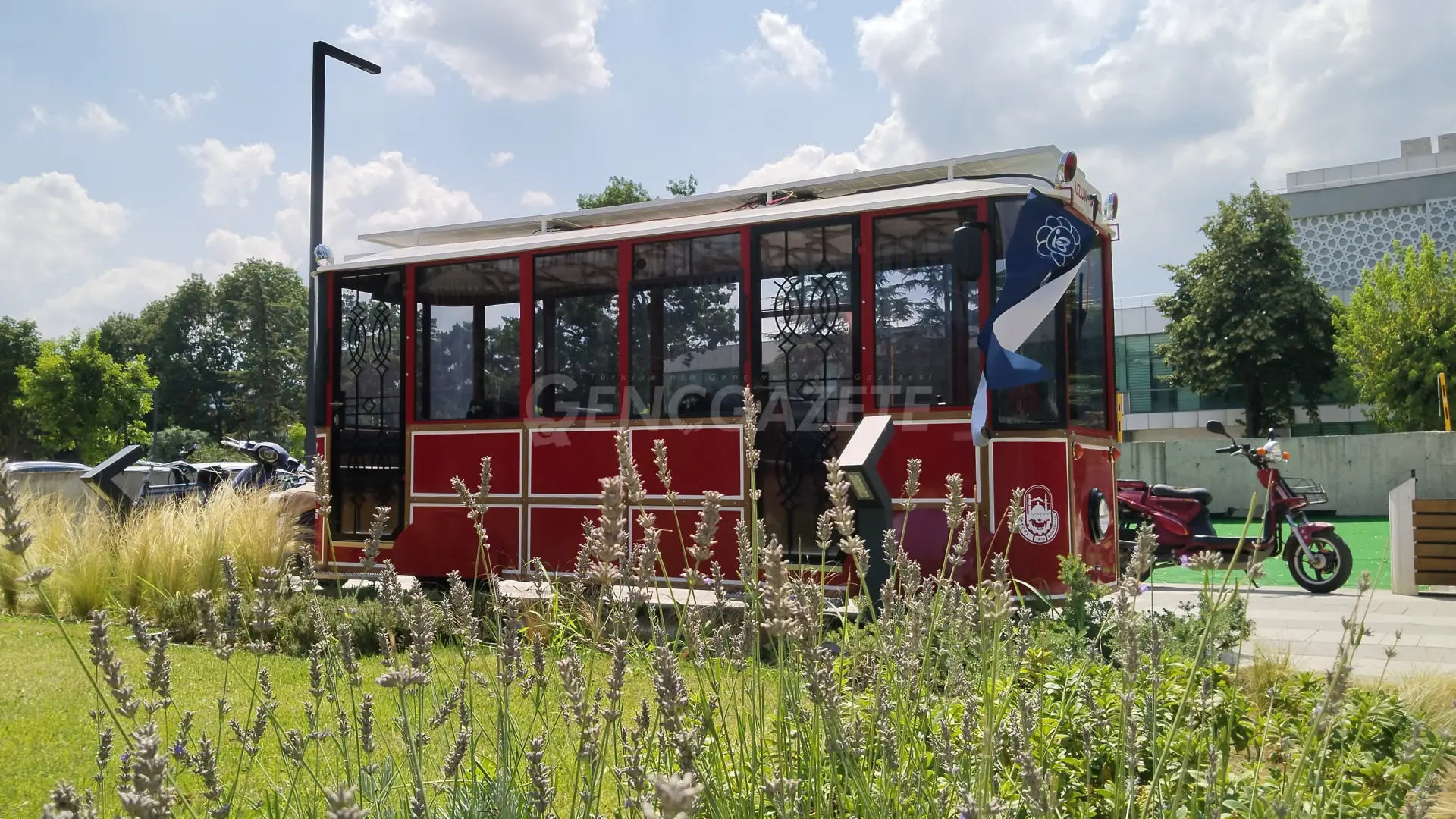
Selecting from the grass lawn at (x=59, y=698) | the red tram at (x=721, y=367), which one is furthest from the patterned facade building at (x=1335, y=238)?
the grass lawn at (x=59, y=698)

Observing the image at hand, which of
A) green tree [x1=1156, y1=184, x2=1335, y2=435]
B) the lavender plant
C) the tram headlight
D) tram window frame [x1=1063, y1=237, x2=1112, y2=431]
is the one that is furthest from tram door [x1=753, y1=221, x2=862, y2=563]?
green tree [x1=1156, y1=184, x2=1335, y2=435]

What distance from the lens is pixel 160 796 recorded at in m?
1.37

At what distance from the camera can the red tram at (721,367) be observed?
22.0 feet

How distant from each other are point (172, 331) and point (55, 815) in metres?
67.4

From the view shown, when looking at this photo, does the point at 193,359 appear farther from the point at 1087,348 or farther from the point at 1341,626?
the point at 1341,626

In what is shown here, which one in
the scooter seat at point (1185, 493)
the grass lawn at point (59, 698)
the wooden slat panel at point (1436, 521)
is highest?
the scooter seat at point (1185, 493)

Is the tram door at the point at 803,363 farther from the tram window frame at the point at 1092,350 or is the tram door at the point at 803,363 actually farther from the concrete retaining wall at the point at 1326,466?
the concrete retaining wall at the point at 1326,466

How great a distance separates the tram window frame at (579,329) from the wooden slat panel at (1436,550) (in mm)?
7814

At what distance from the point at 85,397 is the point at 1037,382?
1535 inches

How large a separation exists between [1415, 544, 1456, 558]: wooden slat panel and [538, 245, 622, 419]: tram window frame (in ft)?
25.6

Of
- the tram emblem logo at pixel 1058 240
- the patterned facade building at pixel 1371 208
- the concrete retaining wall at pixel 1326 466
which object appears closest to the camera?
the tram emblem logo at pixel 1058 240

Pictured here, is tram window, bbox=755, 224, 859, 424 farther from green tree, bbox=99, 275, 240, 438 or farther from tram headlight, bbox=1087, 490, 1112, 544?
green tree, bbox=99, 275, 240, 438

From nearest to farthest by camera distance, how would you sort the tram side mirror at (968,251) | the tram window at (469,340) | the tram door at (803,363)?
the tram side mirror at (968,251) → the tram door at (803,363) → the tram window at (469,340)

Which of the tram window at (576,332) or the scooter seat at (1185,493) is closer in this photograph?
the tram window at (576,332)
